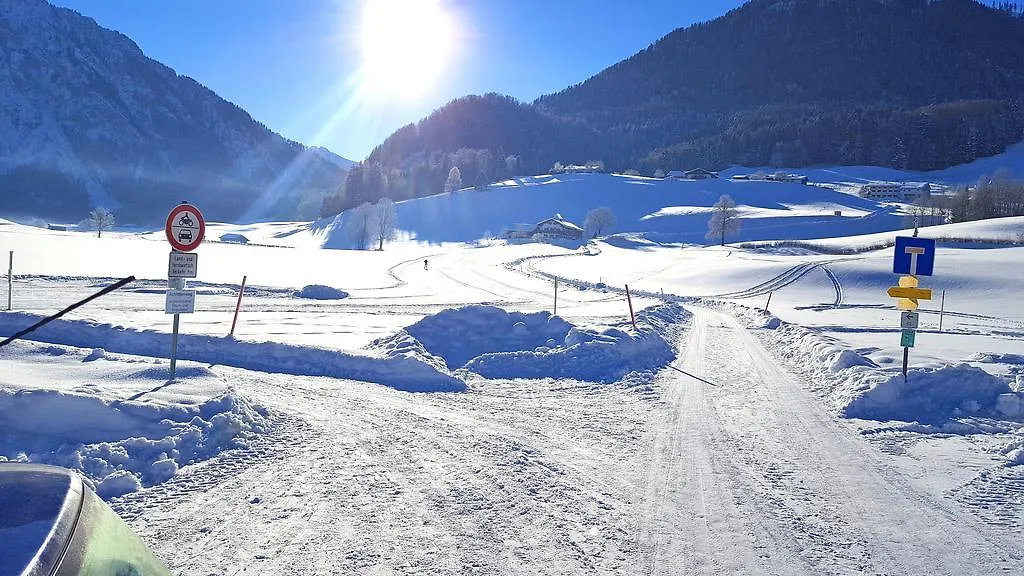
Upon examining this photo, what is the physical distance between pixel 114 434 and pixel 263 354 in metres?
5.72

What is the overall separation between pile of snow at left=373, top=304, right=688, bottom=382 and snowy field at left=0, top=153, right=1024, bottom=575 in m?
0.07

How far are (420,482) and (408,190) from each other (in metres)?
149

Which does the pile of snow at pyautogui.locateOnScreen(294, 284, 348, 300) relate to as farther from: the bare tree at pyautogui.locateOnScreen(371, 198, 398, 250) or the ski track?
the bare tree at pyautogui.locateOnScreen(371, 198, 398, 250)

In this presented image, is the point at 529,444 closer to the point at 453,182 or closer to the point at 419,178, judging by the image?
the point at 453,182

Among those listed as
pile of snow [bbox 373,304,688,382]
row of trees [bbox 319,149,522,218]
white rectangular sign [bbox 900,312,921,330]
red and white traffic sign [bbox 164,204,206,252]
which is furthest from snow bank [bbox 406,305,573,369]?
row of trees [bbox 319,149,522,218]

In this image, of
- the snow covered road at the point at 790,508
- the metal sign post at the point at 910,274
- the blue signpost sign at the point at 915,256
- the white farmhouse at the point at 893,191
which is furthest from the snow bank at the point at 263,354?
the white farmhouse at the point at 893,191

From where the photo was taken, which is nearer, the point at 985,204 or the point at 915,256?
the point at 915,256

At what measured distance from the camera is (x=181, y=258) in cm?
914

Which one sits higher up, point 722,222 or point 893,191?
point 893,191

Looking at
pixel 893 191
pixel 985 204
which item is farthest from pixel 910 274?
pixel 893 191

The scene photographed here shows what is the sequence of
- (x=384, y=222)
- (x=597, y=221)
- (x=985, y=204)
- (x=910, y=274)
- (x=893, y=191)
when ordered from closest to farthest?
1. (x=910, y=274)
2. (x=985, y=204)
3. (x=384, y=222)
4. (x=597, y=221)
5. (x=893, y=191)

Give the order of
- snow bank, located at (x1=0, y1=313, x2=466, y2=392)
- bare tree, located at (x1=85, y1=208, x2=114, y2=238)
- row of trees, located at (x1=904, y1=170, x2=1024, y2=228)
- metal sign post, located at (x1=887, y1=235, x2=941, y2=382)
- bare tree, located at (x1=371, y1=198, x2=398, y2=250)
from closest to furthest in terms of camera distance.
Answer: metal sign post, located at (x1=887, y1=235, x2=941, y2=382) < snow bank, located at (x1=0, y1=313, x2=466, y2=392) < row of trees, located at (x1=904, y1=170, x2=1024, y2=228) < bare tree, located at (x1=371, y1=198, x2=398, y2=250) < bare tree, located at (x1=85, y1=208, x2=114, y2=238)

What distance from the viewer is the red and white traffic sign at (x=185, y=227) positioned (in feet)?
30.0

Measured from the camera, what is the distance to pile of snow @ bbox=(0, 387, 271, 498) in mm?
6125
